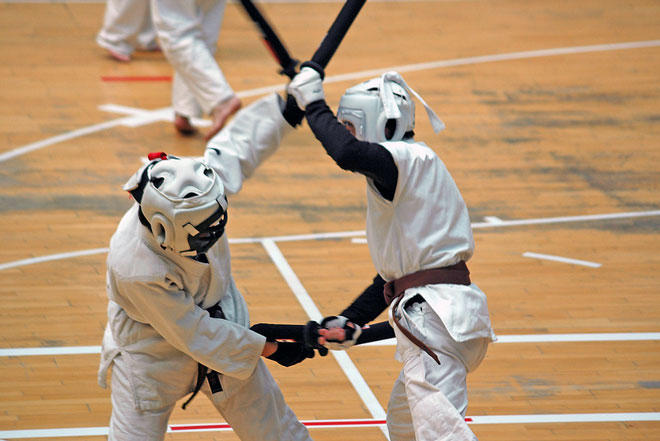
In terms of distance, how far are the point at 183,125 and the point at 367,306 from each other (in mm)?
4952

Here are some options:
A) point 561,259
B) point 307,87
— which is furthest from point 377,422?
point 561,259

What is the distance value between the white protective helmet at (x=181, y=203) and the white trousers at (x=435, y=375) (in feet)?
2.83

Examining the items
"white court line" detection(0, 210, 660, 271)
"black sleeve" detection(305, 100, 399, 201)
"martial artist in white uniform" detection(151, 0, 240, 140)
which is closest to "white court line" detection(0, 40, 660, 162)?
"martial artist in white uniform" detection(151, 0, 240, 140)

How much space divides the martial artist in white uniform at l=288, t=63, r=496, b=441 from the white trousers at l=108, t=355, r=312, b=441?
368 mm

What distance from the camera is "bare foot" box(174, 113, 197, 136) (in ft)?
29.5

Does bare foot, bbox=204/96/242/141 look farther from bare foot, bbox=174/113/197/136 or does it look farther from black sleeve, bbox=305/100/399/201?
black sleeve, bbox=305/100/399/201

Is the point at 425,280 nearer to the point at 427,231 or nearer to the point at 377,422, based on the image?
the point at 427,231

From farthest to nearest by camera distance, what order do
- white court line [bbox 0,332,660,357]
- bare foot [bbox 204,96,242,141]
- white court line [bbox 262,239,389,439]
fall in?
bare foot [bbox 204,96,242,141] < white court line [bbox 0,332,660,357] < white court line [bbox 262,239,389,439]

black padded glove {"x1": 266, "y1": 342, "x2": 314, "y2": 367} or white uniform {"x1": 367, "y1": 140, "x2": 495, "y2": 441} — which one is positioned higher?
white uniform {"x1": 367, "y1": 140, "x2": 495, "y2": 441}

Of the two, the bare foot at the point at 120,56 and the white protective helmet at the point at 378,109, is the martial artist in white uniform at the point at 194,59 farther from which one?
the white protective helmet at the point at 378,109

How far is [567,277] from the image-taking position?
6.67m

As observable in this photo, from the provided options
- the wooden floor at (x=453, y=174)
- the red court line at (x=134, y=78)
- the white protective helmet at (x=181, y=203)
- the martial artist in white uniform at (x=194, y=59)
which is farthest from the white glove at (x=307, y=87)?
the red court line at (x=134, y=78)

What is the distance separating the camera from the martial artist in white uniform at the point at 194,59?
8297 millimetres

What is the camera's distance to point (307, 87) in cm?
396
